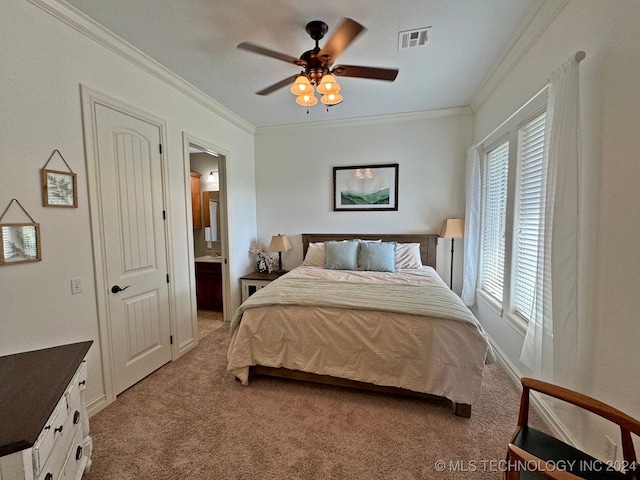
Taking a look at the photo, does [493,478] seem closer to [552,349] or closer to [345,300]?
[552,349]

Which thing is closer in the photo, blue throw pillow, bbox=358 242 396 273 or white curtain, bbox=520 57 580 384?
white curtain, bbox=520 57 580 384

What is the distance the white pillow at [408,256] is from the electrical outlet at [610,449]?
2.31m

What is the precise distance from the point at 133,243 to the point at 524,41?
3642 mm

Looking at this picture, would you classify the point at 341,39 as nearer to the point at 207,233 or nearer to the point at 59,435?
the point at 59,435

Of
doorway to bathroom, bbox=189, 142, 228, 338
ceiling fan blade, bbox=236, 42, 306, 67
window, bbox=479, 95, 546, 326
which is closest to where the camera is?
ceiling fan blade, bbox=236, 42, 306, 67

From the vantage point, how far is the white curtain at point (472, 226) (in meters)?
3.34

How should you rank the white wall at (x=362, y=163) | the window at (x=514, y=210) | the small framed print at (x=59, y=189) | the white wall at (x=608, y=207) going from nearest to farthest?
1. the white wall at (x=608, y=207)
2. the small framed print at (x=59, y=189)
3. the window at (x=514, y=210)
4. the white wall at (x=362, y=163)

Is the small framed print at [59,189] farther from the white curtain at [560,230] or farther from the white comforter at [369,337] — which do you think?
the white curtain at [560,230]

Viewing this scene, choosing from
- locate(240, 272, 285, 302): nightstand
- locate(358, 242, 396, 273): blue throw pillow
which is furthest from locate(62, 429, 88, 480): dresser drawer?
locate(358, 242, 396, 273): blue throw pillow

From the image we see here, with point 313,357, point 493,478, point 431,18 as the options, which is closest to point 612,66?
point 431,18

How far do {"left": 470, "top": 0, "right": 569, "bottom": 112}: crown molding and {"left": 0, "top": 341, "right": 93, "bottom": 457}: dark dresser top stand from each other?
3.36 m

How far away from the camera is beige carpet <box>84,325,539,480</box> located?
160cm

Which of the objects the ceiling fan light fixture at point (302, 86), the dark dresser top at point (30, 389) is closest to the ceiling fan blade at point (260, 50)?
the ceiling fan light fixture at point (302, 86)

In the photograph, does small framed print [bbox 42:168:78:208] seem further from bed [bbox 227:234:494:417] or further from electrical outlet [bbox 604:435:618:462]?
electrical outlet [bbox 604:435:618:462]
